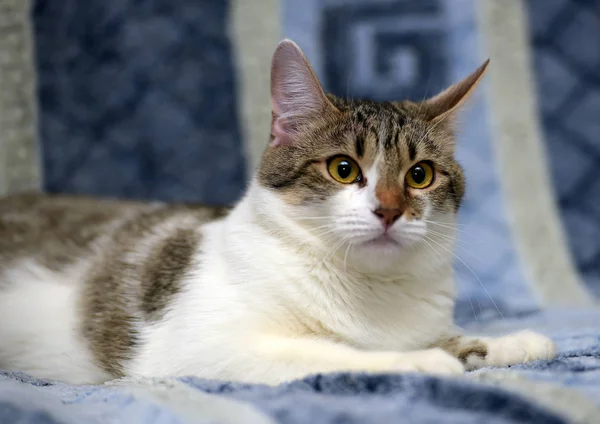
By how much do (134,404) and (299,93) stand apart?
0.60 metres

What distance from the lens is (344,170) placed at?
1016 millimetres

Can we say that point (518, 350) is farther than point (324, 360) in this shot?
Yes

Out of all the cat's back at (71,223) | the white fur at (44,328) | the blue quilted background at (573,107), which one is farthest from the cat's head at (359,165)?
the blue quilted background at (573,107)

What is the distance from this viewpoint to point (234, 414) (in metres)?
0.74

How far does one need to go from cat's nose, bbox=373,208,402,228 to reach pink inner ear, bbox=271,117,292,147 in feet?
0.90

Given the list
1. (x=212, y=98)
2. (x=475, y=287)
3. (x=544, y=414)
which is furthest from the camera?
(x=212, y=98)

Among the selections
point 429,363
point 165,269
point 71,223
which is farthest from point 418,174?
point 71,223

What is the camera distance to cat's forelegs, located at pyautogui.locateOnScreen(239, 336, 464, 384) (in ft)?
2.74

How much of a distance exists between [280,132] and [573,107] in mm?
1200

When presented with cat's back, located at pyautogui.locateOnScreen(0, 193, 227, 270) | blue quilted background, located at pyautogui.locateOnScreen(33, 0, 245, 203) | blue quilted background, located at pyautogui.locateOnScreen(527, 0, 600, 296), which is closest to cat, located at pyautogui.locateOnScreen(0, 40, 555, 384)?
cat's back, located at pyautogui.locateOnScreen(0, 193, 227, 270)

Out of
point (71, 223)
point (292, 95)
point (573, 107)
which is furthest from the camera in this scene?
point (573, 107)

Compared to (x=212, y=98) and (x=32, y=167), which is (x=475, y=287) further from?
(x=32, y=167)

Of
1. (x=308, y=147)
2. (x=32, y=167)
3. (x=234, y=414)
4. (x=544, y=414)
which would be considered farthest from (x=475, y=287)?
(x=32, y=167)

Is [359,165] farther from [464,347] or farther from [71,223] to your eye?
[71,223]
